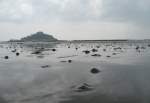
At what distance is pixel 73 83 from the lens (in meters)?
20.5

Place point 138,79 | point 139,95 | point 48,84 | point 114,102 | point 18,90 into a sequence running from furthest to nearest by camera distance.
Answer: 1. point 138,79
2. point 48,84
3. point 18,90
4. point 139,95
5. point 114,102

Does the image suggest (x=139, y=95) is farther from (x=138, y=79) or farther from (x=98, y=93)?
(x=138, y=79)

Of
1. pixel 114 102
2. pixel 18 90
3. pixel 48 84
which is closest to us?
pixel 114 102

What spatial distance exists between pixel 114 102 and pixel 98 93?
2.39 metres

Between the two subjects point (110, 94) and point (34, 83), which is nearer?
point (110, 94)

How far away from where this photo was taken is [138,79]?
2181 cm

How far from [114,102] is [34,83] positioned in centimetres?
900

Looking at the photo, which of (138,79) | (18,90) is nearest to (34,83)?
(18,90)

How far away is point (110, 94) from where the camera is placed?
16.6 m

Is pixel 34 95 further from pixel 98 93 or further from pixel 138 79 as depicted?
pixel 138 79

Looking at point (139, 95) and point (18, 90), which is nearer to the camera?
point (139, 95)

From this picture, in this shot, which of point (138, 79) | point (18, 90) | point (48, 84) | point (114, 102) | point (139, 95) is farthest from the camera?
point (138, 79)

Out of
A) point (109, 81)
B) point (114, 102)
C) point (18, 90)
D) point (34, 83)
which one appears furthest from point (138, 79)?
point (18, 90)

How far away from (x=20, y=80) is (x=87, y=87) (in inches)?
303
